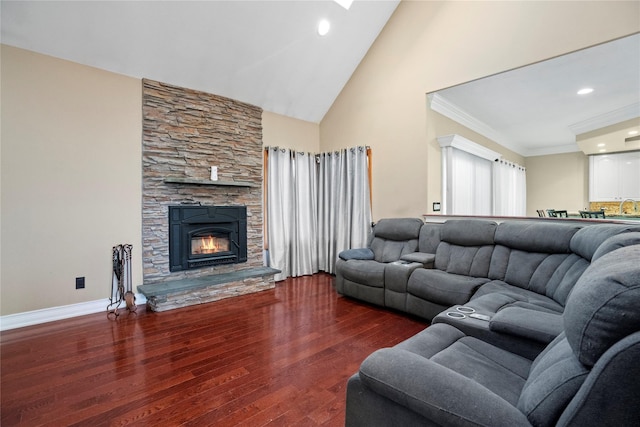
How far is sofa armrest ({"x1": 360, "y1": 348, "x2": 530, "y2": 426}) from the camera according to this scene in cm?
81

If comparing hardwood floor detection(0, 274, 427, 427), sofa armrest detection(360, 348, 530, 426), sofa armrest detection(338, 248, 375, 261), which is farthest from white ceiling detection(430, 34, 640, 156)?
sofa armrest detection(360, 348, 530, 426)

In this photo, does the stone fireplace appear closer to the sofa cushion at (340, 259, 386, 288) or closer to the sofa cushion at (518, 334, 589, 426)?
the sofa cushion at (340, 259, 386, 288)

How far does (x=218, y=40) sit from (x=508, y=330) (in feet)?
13.6

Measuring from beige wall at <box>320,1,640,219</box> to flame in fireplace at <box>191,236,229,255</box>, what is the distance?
2.42 m

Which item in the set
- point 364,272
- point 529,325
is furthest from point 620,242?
point 364,272

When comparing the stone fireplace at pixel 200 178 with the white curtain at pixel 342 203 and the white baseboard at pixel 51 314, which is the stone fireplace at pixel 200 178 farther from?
the white curtain at pixel 342 203

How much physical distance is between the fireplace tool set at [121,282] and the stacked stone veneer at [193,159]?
0.19m

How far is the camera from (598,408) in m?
0.65

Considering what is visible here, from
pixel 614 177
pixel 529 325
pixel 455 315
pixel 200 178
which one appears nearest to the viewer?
pixel 529 325

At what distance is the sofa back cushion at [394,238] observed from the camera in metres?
3.83

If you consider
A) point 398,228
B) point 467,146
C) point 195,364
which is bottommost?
point 195,364

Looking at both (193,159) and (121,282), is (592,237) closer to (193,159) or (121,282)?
(193,159)

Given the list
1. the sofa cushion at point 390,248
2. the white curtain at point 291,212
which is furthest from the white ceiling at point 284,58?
the sofa cushion at point 390,248

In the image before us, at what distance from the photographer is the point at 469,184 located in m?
4.68
